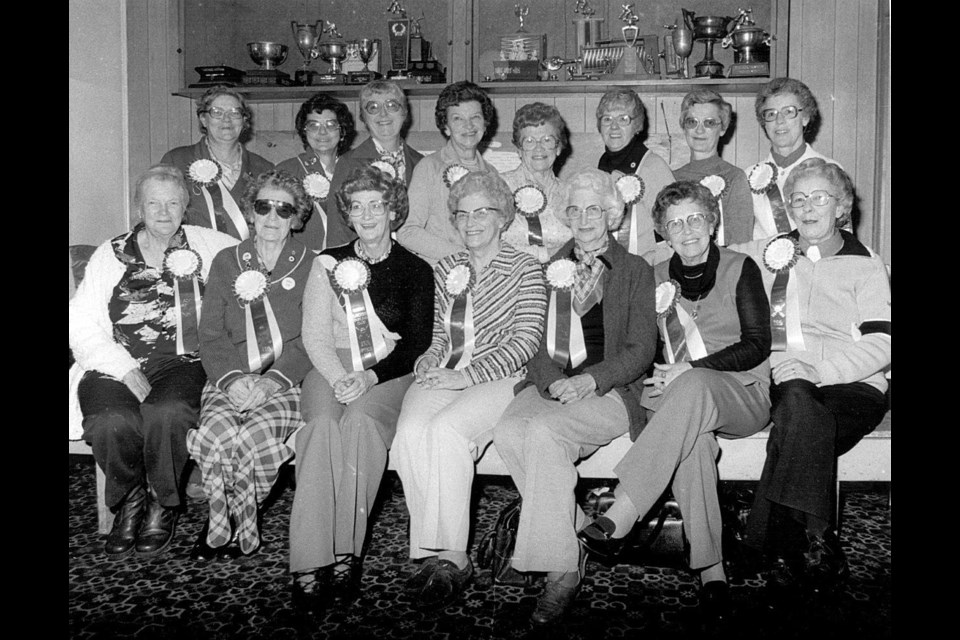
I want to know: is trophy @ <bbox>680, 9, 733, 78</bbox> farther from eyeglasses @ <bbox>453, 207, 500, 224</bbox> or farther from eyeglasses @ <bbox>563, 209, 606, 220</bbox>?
eyeglasses @ <bbox>453, 207, 500, 224</bbox>

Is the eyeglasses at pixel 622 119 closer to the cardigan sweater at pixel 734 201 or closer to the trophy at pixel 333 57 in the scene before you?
the cardigan sweater at pixel 734 201

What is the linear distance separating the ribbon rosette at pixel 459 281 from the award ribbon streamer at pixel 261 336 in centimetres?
62

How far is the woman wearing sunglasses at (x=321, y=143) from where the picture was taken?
3600 mm

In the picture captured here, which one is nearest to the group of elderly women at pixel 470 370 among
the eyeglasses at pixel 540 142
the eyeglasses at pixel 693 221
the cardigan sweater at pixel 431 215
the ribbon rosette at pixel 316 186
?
the eyeglasses at pixel 693 221

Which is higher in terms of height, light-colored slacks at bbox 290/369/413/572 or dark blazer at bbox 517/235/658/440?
dark blazer at bbox 517/235/658/440

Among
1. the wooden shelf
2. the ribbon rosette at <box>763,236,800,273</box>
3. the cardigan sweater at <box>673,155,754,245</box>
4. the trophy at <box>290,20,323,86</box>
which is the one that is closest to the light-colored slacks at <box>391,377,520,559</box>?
the ribbon rosette at <box>763,236,800,273</box>

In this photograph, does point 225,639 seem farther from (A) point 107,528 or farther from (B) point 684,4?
(B) point 684,4

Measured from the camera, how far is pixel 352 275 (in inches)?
108

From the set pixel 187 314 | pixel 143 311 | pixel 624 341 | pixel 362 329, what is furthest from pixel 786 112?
pixel 143 311

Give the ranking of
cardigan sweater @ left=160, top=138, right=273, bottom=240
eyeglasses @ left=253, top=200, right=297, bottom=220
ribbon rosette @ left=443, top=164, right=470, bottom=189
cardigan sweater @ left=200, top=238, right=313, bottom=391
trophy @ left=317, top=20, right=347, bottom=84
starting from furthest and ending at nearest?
trophy @ left=317, top=20, right=347, bottom=84, cardigan sweater @ left=160, top=138, right=273, bottom=240, ribbon rosette @ left=443, top=164, right=470, bottom=189, eyeglasses @ left=253, top=200, right=297, bottom=220, cardigan sweater @ left=200, top=238, right=313, bottom=391

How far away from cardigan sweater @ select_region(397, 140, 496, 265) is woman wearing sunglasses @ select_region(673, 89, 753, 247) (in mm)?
861

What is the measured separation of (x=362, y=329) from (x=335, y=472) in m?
0.51

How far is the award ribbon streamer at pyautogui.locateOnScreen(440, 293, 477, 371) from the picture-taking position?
2756 mm
